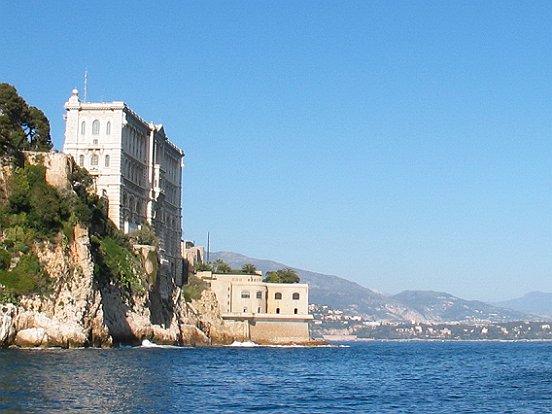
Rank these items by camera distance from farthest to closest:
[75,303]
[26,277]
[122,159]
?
[122,159], [75,303], [26,277]

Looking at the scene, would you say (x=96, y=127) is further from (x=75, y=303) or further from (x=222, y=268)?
(x=222, y=268)

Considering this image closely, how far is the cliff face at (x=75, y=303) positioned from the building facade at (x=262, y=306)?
20.1 metres

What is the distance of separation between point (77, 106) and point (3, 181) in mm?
24337

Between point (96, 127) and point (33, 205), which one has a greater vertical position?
point (96, 127)

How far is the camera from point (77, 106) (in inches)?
3858

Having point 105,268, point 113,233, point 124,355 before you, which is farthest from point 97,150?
point 124,355

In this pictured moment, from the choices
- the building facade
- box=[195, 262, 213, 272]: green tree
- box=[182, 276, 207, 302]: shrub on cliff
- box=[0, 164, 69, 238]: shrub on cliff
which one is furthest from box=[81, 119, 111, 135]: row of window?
box=[195, 262, 213, 272]: green tree

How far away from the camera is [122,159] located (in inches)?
3836

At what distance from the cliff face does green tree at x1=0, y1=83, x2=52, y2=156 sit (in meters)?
4.96

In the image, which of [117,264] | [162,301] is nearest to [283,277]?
[162,301]

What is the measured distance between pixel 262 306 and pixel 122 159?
26.5 metres

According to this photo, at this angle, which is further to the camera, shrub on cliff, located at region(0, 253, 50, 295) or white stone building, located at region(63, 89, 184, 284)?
white stone building, located at region(63, 89, 184, 284)

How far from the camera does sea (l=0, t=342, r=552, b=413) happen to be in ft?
120

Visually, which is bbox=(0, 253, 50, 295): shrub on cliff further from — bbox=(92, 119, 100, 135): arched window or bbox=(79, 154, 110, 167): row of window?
bbox=(92, 119, 100, 135): arched window
